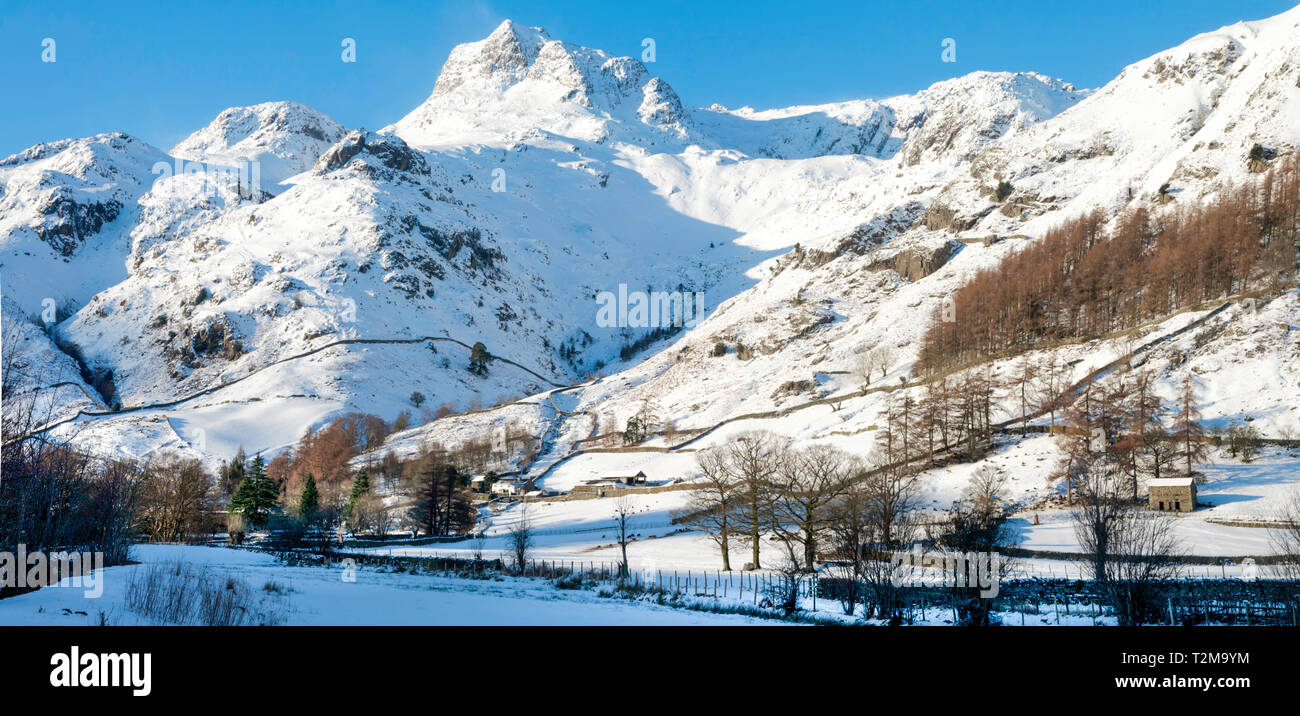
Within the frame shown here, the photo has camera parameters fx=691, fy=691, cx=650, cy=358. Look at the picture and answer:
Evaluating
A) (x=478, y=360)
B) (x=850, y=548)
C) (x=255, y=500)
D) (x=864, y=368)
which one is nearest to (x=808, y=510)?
(x=850, y=548)

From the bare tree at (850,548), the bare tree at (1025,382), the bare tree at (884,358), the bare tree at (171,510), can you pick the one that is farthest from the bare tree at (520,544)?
the bare tree at (884,358)

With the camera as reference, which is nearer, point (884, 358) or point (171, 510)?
point (171, 510)

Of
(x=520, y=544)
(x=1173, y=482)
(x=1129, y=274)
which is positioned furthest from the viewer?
(x=1129, y=274)

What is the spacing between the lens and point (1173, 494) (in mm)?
46156

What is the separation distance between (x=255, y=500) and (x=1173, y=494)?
81212mm

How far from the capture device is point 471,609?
20.8m

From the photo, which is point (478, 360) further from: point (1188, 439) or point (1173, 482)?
point (1173, 482)

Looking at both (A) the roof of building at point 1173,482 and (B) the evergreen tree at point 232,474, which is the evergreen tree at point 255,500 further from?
(A) the roof of building at point 1173,482

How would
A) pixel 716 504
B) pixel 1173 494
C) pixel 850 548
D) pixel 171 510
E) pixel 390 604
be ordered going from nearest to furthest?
pixel 390 604, pixel 850 548, pixel 1173 494, pixel 716 504, pixel 171 510

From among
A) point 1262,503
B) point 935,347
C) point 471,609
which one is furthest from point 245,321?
point 1262,503

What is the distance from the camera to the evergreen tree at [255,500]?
7200 centimetres

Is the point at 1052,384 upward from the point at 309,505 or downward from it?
upward

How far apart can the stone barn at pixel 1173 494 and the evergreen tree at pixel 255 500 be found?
79183 millimetres
